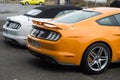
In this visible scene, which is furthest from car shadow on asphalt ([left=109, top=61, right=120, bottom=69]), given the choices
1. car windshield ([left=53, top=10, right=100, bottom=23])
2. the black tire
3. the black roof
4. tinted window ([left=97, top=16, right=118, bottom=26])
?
the black roof

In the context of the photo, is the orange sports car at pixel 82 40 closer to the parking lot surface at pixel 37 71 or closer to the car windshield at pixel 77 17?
the car windshield at pixel 77 17

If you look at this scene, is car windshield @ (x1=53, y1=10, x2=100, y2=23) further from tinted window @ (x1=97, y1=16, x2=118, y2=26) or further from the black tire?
the black tire

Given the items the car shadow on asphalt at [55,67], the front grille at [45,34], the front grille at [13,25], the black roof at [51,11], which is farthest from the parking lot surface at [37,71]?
the black roof at [51,11]

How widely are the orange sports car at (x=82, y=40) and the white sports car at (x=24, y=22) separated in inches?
98.7

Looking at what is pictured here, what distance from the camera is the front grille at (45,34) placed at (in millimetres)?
8016

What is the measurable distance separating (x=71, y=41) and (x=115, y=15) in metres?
1.51

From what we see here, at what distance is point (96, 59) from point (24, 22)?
374cm

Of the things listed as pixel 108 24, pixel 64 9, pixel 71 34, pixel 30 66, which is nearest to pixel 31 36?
pixel 30 66

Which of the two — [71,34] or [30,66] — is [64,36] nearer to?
[71,34]

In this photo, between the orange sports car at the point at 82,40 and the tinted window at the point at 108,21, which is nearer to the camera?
the orange sports car at the point at 82,40

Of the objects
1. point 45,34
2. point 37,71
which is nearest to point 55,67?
point 37,71

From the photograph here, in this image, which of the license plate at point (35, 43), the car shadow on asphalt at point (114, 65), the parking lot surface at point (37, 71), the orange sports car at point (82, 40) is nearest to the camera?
the parking lot surface at point (37, 71)

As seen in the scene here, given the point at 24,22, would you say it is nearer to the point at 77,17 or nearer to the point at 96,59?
the point at 77,17

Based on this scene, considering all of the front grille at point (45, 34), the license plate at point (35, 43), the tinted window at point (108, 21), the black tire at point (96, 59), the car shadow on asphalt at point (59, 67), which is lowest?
the car shadow on asphalt at point (59, 67)
